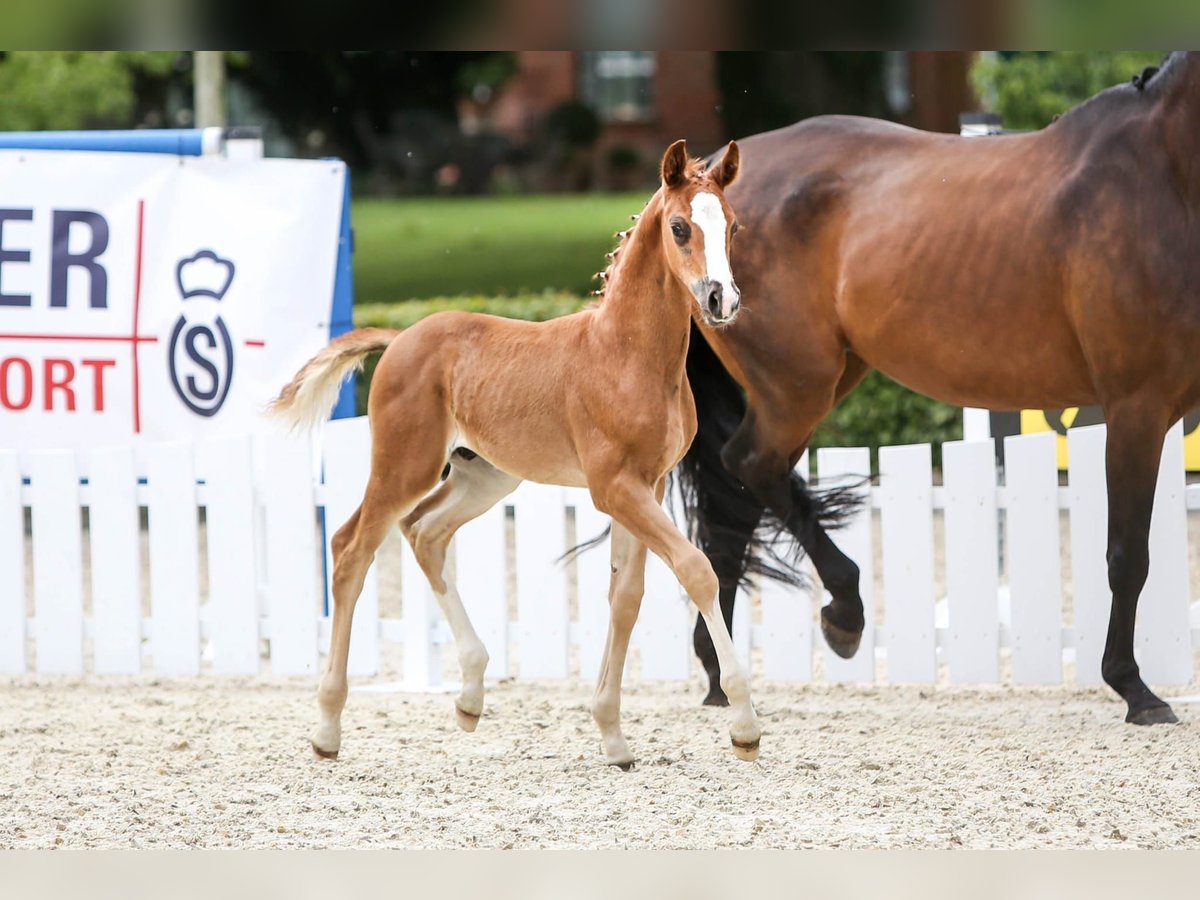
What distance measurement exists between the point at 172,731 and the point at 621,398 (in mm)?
2098

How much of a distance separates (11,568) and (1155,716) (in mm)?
4178

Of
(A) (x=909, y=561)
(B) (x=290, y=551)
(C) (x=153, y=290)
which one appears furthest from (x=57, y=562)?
(A) (x=909, y=561)

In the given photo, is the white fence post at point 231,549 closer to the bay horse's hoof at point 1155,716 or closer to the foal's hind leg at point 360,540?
the foal's hind leg at point 360,540

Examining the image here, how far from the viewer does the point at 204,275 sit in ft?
20.9

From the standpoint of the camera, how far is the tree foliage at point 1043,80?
1345 cm

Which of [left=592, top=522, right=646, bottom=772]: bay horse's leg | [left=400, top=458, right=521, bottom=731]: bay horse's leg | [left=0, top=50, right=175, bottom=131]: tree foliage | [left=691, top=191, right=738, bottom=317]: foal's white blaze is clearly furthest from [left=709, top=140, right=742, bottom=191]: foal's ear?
[left=0, top=50, right=175, bottom=131]: tree foliage

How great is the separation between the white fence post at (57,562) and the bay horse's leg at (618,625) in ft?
8.28

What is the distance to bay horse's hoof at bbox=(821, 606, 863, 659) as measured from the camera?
16.3ft

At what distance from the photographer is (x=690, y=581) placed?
357 cm

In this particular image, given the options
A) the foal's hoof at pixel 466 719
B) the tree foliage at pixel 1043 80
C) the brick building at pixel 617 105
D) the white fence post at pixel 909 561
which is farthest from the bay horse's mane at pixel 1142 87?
the brick building at pixel 617 105

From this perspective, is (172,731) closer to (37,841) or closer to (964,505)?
(37,841)

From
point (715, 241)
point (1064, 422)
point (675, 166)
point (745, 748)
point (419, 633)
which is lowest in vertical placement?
point (419, 633)

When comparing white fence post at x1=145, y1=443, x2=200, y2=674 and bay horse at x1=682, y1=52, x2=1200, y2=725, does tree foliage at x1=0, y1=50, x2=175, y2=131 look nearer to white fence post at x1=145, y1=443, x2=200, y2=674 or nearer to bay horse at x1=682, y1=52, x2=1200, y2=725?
white fence post at x1=145, y1=443, x2=200, y2=674

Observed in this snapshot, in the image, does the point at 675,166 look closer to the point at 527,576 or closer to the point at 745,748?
the point at 745,748
